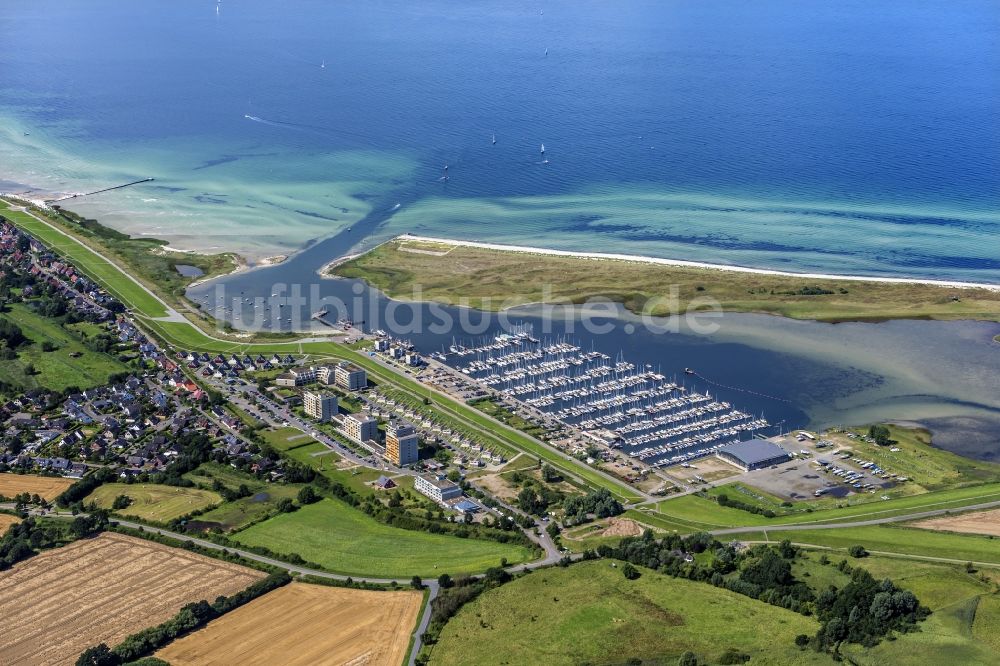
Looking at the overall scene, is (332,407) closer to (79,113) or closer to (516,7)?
(79,113)

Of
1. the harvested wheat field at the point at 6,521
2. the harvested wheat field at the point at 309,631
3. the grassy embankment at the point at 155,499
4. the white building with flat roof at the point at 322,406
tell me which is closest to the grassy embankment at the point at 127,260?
the white building with flat roof at the point at 322,406

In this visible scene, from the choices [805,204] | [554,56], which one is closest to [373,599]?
[805,204]

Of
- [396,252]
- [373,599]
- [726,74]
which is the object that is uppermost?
[726,74]

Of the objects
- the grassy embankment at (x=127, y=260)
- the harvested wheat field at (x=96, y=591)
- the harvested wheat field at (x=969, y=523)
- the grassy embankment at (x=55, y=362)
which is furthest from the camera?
the grassy embankment at (x=127, y=260)

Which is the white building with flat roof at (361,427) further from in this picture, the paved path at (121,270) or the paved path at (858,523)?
the paved path at (121,270)

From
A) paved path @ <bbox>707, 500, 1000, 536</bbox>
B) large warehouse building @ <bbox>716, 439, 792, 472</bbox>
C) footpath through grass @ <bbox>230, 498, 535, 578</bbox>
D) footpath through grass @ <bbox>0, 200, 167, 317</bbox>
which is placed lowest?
footpath through grass @ <bbox>230, 498, 535, 578</bbox>

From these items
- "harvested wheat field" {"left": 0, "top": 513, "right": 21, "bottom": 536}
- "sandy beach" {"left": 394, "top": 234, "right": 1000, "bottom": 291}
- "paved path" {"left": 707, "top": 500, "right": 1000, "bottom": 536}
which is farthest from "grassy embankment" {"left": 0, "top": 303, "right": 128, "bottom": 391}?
"paved path" {"left": 707, "top": 500, "right": 1000, "bottom": 536}

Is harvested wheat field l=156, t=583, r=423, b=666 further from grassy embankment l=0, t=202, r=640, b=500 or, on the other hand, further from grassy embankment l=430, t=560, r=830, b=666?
grassy embankment l=0, t=202, r=640, b=500
